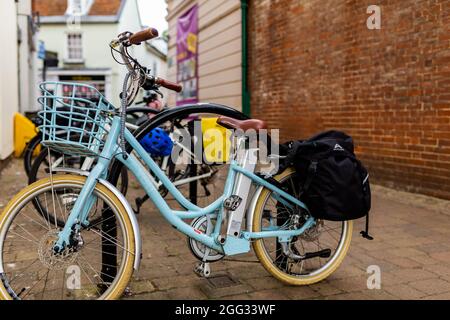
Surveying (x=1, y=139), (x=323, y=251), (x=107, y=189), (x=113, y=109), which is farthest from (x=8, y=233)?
(x=1, y=139)

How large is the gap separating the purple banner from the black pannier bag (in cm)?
980

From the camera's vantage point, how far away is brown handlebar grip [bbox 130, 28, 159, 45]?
234 cm

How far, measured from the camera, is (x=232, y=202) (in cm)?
265

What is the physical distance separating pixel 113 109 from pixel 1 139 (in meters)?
6.21

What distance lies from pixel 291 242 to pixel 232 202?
1.64 feet

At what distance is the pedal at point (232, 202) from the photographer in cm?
265

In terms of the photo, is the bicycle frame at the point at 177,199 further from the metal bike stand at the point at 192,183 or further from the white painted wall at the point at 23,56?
the white painted wall at the point at 23,56

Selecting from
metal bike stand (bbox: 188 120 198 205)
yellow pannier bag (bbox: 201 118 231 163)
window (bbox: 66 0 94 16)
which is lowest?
metal bike stand (bbox: 188 120 198 205)

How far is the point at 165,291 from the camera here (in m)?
2.78

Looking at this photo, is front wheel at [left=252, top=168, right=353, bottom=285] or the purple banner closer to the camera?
front wheel at [left=252, top=168, right=353, bottom=285]

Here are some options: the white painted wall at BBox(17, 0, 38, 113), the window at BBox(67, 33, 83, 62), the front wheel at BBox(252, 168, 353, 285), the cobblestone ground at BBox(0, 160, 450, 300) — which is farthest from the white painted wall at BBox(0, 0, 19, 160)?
the window at BBox(67, 33, 83, 62)

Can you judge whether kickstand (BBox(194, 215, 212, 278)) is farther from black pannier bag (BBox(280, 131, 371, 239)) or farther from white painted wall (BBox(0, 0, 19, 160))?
white painted wall (BBox(0, 0, 19, 160))

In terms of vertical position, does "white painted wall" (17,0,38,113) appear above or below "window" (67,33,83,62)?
below

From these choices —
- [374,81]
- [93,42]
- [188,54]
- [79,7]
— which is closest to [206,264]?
[374,81]
